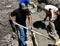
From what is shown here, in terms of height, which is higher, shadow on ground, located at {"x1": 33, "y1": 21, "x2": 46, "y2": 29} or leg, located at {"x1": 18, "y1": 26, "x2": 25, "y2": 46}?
leg, located at {"x1": 18, "y1": 26, "x2": 25, "y2": 46}

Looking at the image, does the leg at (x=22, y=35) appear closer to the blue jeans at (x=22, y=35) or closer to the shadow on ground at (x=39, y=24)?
the blue jeans at (x=22, y=35)

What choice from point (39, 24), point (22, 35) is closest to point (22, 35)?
point (22, 35)

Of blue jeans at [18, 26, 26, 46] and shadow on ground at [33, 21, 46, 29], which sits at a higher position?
blue jeans at [18, 26, 26, 46]

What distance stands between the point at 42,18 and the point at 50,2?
76.4 inches

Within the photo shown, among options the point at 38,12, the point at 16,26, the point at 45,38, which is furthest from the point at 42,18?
the point at 16,26

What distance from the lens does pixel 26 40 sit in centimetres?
1060

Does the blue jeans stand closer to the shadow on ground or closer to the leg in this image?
the leg

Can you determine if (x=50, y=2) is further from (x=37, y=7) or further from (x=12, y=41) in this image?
(x=12, y=41)

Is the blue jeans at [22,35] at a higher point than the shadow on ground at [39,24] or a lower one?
higher

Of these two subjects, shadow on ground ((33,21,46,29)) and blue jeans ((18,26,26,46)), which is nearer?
blue jeans ((18,26,26,46))

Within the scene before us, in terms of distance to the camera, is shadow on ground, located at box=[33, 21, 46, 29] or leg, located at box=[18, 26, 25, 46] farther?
shadow on ground, located at box=[33, 21, 46, 29]

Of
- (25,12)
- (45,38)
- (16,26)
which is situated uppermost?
(25,12)

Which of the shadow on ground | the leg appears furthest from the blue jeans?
the shadow on ground

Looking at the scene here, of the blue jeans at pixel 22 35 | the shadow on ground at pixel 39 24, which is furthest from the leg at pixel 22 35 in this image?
the shadow on ground at pixel 39 24
